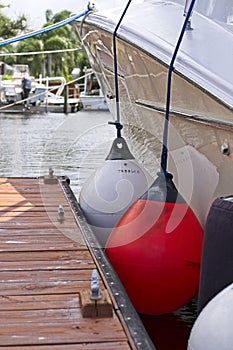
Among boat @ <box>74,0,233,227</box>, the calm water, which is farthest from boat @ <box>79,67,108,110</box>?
boat @ <box>74,0,233,227</box>

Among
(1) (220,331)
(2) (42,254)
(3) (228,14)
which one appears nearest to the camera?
(1) (220,331)

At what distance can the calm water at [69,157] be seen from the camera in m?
3.71

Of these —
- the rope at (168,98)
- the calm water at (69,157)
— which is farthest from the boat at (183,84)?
the calm water at (69,157)

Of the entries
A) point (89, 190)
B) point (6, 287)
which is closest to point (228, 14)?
point (89, 190)

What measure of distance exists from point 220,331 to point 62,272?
4.25 feet

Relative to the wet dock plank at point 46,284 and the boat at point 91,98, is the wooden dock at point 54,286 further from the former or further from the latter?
the boat at point 91,98

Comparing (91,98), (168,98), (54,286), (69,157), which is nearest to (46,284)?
(54,286)

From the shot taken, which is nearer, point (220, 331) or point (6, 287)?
point (220, 331)

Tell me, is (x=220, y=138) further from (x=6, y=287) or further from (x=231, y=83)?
(x=6, y=287)

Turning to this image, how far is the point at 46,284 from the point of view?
310 centimetres

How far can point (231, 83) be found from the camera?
9.98 feet

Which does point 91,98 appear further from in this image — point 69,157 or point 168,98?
point 168,98

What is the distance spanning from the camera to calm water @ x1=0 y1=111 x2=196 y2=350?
3705 millimetres

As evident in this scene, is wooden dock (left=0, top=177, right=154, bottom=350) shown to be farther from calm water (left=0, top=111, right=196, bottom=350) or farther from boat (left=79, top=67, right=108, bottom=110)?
boat (left=79, top=67, right=108, bottom=110)
